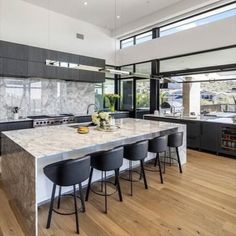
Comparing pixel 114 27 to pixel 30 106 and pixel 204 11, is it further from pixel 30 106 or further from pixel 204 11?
pixel 30 106

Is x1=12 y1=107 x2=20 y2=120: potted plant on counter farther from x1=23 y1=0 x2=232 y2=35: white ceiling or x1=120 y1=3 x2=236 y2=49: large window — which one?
x1=120 y1=3 x2=236 y2=49: large window

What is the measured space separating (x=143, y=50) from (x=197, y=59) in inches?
77.4

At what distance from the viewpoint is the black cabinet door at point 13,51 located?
14.4 ft

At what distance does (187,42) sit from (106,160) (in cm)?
456

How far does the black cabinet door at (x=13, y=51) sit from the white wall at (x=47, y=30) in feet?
2.25

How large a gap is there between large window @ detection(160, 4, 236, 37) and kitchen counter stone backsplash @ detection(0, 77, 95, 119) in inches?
120

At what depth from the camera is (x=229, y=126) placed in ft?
15.9

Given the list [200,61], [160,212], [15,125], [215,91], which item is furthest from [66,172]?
[215,91]

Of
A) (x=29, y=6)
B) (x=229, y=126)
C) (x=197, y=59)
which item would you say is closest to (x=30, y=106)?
(x=29, y=6)

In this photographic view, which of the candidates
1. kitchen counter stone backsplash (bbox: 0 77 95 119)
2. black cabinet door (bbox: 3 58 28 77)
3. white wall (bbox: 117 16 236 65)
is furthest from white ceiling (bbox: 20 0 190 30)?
kitchen counter stone backsplash (bbox: 0 77 95 119)

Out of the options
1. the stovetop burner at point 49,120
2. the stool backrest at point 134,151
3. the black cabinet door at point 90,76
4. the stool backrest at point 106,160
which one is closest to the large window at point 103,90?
the black cabinet door at point 90,76

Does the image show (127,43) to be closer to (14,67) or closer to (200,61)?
(200,61)

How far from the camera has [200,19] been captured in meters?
5.41

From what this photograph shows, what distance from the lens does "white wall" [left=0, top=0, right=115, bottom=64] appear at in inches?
198
